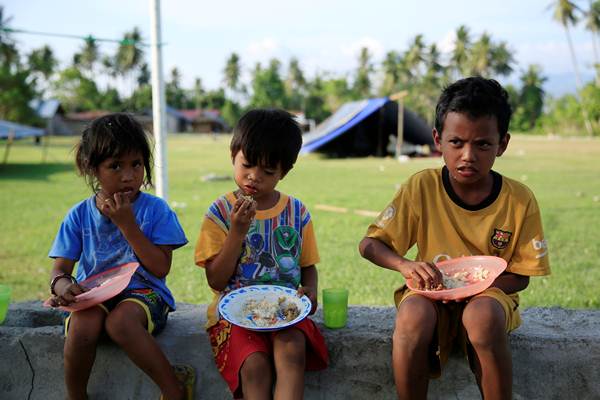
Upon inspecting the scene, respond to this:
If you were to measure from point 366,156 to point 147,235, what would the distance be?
17.6 m

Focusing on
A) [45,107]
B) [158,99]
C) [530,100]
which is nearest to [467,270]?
[158,99]

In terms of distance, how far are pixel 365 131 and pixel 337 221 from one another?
14096mm

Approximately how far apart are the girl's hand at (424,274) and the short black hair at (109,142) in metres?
1.06

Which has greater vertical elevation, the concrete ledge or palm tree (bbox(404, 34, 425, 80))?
palm tree (bbox(404, 34, 425, 80))

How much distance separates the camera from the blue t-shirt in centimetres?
213

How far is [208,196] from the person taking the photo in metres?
8.53

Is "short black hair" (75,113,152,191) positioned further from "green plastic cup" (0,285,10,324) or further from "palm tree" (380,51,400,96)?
"palm tree" (380,51,400,96)

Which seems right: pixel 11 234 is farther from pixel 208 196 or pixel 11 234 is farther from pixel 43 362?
pixel 43 362

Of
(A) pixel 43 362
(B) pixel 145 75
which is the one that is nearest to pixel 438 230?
(A) pixel 43 362

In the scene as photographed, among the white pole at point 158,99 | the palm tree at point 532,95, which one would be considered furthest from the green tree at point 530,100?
the white pole at point 158,99

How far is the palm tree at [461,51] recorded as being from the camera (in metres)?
53.0

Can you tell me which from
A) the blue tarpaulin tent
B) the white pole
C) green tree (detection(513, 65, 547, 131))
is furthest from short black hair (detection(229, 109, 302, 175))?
green tree (detection(513, 65, 547, 131))

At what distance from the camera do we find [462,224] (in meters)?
2.10

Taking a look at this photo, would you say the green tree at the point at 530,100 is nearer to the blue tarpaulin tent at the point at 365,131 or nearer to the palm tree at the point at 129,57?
the blue tarpaulin tent at the point at 365,131
